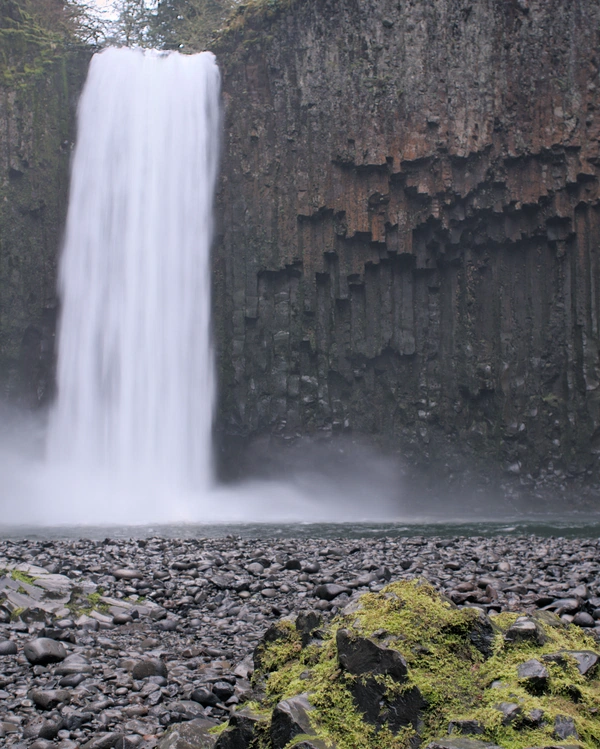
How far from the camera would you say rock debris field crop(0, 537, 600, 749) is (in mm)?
3482

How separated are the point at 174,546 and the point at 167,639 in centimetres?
433

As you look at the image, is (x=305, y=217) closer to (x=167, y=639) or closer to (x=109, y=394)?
(x=109, y=394)

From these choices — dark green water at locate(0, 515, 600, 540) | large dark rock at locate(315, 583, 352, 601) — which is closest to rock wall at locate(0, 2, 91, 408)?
dark green water at locate(0, 515, 600, 540)

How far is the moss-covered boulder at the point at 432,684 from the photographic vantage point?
2.38 metres

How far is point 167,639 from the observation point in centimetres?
493

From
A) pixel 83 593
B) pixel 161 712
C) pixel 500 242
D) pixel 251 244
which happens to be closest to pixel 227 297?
pixel 251 244

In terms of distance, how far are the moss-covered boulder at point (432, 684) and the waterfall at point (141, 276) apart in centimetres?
1689

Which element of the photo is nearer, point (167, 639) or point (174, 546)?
point (167, 639)

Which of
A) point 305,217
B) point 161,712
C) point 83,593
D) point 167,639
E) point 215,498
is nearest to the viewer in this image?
point 161,712

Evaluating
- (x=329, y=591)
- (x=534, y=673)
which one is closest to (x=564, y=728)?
(x=534, y=673)

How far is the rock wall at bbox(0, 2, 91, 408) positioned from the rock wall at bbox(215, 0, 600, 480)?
5.13 metres

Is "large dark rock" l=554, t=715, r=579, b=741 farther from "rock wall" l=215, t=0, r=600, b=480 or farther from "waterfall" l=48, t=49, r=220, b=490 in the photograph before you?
"rock wall" l=215, t=0, r=600, b=480

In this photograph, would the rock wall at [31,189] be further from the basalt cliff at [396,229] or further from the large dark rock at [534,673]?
the large dark rock at [534,673]

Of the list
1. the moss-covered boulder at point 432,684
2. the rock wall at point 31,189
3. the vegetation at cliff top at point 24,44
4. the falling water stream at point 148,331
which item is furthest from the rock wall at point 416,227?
the moss-covered boulder at point 432,684
